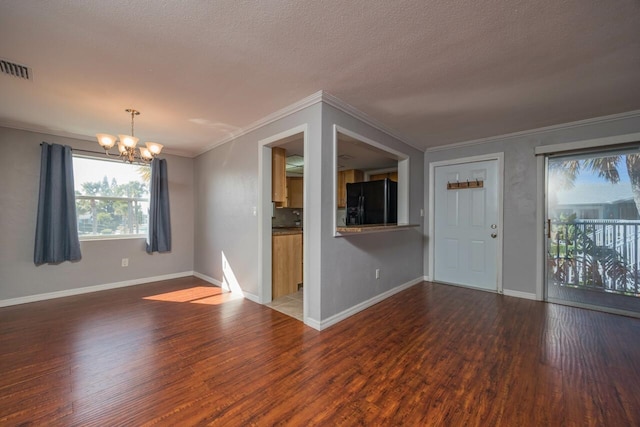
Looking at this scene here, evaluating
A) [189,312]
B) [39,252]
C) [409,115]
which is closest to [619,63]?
[409,115]

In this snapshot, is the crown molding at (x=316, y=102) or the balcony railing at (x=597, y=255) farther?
the balcony railing at (x=597, y=255)

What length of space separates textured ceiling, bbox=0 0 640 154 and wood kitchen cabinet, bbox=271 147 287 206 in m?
0.58

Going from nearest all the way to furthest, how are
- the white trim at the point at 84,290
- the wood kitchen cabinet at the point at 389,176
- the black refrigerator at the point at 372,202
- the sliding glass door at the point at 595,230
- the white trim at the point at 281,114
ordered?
the white trim at the point at 281,114 < the sliding glass door at the point at 595,230 < the white trim at the point at 84,290 < the black refrigerator at the point at 372,202 < the wood kitchen cabinet at the point at 389,176

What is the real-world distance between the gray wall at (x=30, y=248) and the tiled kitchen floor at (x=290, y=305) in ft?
8.69

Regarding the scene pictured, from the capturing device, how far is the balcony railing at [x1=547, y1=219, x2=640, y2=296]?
309 centimetres

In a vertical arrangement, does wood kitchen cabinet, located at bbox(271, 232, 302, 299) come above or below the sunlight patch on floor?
above

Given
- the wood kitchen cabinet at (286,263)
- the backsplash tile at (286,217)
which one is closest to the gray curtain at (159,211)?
the backsplash tile at (286,217)

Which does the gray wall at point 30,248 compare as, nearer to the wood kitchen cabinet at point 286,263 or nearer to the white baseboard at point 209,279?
the white baseboard at point 209,279

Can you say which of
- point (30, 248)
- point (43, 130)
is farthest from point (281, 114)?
point (30, 248)

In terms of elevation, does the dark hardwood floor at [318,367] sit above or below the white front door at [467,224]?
below

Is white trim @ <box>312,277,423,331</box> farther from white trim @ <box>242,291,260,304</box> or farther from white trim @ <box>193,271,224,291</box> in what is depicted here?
white trim @ <box>193,271,224,291</box>

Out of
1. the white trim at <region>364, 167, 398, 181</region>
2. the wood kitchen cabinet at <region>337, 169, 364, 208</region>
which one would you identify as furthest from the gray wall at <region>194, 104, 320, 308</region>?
the white trim at <region>364, 167, 398, 181</region>

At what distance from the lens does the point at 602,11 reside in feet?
4.98

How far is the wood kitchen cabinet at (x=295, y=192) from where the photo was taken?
19.4 feet
